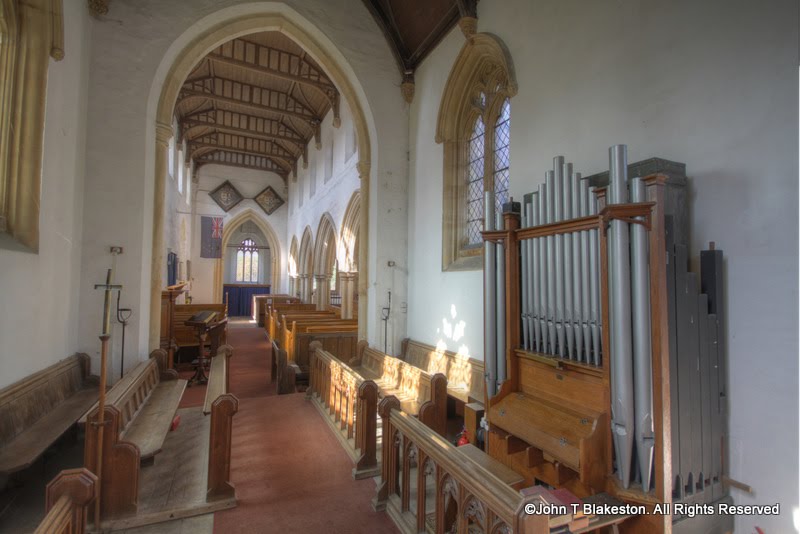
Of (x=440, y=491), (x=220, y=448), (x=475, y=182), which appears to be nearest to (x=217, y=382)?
(x=220, y=448)

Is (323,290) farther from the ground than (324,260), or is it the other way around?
(324,260)

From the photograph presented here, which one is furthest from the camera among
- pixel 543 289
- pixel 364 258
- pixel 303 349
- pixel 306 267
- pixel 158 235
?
pixel 306 267

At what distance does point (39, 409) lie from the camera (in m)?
3.19

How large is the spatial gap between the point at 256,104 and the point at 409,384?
9.72 metres

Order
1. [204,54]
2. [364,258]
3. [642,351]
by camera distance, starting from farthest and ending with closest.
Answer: [364,258]
[204,54]
[642,351]

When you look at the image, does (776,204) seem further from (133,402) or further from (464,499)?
(133,402)

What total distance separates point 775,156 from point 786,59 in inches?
20.4

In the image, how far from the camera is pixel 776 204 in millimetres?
2174

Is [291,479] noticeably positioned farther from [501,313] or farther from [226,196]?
[226,196]

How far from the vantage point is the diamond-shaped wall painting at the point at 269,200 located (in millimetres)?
17438

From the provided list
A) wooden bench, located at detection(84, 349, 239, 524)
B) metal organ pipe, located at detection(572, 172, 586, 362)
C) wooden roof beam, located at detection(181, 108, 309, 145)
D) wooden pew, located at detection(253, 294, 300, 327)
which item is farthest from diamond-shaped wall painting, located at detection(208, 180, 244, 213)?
metal organ pipe, located at detection(572, 172, 586, 362)

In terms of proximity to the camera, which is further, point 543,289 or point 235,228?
point 235,228

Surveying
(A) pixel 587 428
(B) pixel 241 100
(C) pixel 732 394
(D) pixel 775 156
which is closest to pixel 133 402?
(A) pixel 587 428

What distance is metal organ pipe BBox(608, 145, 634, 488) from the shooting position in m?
1.98
